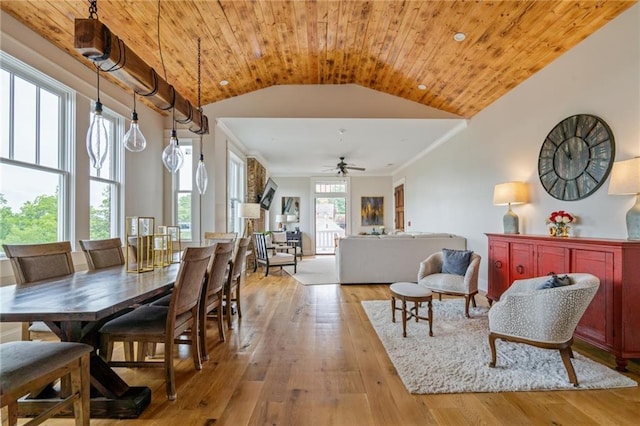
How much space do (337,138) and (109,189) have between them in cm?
415

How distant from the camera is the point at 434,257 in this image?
3.98 metres

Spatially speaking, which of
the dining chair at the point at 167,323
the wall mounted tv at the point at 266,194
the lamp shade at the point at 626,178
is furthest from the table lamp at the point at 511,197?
the wall mounted tv at the point at 266,194

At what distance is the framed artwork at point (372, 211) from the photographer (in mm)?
10172

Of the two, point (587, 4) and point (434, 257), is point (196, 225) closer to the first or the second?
point (434, 257)

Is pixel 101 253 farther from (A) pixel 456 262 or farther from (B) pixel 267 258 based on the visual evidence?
(A) pixel 456 262

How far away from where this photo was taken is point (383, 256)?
16.9 feet

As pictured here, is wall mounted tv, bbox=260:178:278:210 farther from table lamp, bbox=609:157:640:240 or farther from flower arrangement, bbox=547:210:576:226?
table lamp, bbox=609:157:640:240

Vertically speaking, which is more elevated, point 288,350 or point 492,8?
point 492,8

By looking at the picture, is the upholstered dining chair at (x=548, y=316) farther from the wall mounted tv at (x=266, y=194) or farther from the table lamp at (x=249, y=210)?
the wall mounted tv at (x=266, y=194)

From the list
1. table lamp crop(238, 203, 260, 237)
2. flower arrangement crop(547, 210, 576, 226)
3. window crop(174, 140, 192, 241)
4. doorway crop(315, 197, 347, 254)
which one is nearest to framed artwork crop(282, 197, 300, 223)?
doorway crop(315, 197, 347, 254)

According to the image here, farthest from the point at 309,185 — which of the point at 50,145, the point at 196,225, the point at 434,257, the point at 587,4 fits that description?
the point at 587,4

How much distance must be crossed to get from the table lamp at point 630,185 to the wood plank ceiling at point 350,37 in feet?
4.74

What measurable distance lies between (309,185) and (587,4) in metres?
8.11

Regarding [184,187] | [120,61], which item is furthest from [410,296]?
[184,187]
